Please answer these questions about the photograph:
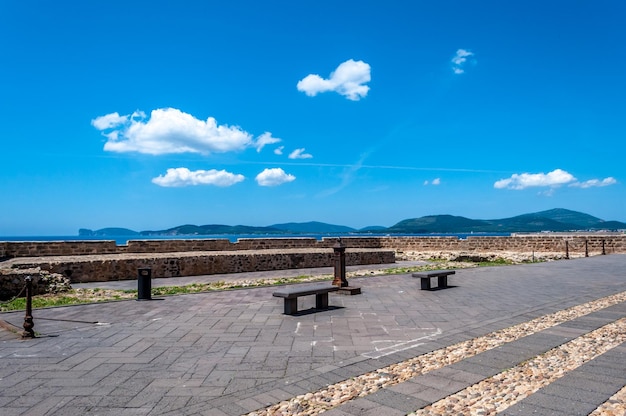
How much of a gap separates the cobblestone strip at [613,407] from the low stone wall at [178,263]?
999 cm

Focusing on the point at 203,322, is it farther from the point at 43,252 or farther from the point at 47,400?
the point at 43,252

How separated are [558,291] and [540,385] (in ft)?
21.8

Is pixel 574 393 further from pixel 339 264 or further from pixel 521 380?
pixel 339 264

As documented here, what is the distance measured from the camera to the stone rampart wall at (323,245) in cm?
1556

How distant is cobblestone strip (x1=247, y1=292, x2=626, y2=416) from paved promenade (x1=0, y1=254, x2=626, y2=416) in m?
0.03

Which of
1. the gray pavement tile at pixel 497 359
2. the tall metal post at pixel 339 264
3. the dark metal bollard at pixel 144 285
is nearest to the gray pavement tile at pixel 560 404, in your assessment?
the gray pavement tile at pixel 497 359

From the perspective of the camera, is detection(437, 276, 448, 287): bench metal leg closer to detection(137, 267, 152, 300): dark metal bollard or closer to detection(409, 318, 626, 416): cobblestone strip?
detection(409, 318, 626, 416): cobblestone strip

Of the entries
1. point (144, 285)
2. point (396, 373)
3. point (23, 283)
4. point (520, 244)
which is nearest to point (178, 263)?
point (23, 283)

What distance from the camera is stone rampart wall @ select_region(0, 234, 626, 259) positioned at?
15561 millimetres

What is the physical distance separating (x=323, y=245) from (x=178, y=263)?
8.99m

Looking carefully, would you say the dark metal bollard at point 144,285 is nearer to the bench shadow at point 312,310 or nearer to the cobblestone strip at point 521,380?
the bench shadow at point 312,310

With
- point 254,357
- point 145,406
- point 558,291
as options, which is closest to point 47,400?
point 145,406

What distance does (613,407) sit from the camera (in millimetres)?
3205

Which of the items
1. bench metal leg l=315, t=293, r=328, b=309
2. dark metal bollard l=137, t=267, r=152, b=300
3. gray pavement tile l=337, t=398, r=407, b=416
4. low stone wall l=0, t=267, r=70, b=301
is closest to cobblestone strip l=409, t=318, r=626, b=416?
gray pavement tile l=337, t=398, r=407, b=416
